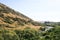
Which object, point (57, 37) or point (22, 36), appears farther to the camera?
point (22, 36)

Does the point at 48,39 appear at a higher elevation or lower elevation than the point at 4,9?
lower

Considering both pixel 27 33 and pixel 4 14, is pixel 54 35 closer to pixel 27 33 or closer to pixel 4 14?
pixel 27 33

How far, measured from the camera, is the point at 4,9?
103m

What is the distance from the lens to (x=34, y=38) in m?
55.8

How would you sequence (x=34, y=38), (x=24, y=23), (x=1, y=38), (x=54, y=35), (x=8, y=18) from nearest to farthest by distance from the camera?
(x=1, y=38) → (x=54, y=35) → (x=34, y=38) → (x=8, y=18) → (x=24, y=23)

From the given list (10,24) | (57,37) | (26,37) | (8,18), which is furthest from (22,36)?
(8,18)

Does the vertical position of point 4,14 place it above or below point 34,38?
above

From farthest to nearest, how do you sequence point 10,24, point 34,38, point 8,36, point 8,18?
1. point 8,18
2. point 10,24
3. point 34,38
4. point 8,36

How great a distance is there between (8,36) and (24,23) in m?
57.0

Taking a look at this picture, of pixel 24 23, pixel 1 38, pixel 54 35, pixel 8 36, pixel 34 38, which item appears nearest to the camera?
pixel 1 38

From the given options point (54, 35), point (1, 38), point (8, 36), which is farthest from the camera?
point (54, 35)

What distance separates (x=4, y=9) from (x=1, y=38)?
206 ft

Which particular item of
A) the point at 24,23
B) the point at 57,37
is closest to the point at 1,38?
the point at 57,37

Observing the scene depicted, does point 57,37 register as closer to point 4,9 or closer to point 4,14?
point 4,14
